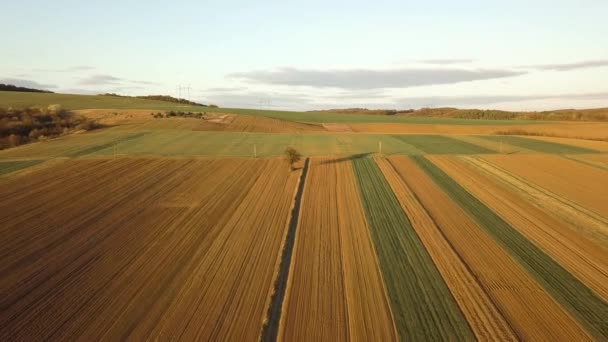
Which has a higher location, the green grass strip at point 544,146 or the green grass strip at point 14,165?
the green grass strip at point 544,146

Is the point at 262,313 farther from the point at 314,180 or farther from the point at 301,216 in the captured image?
the point at 314,180

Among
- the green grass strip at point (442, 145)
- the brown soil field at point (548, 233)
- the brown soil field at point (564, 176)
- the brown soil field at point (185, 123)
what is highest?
the brown soil field at point (185, 123)

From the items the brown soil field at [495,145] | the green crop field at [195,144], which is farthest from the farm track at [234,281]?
the brown soil field at [495,145]

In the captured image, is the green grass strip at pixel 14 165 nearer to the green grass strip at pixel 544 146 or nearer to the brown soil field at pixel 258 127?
the brown soil field at pixel 258 127

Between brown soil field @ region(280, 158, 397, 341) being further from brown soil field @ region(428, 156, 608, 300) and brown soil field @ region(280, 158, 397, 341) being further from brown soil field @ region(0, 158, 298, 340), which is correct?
brown soil field @ region(428, 156, 608, 300)

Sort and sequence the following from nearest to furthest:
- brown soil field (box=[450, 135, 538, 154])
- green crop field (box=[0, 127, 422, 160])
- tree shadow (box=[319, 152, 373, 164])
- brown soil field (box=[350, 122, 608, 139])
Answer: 1. tree shadow (box=[319, 152, 373, 164])
2. green crop field (box=[0, 127, 422, 160])
3. brown soil field (box=[450, 135, 538, 154])
4. brown soil field (box=[350, 122, 608, 139])

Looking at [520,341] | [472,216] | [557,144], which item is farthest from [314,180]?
[557,144]

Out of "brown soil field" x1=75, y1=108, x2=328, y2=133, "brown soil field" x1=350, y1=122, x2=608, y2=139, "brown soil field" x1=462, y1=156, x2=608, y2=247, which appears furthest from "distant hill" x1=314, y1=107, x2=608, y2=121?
"brown soil field" x1=462, y1=156, x2=608, y2=247
